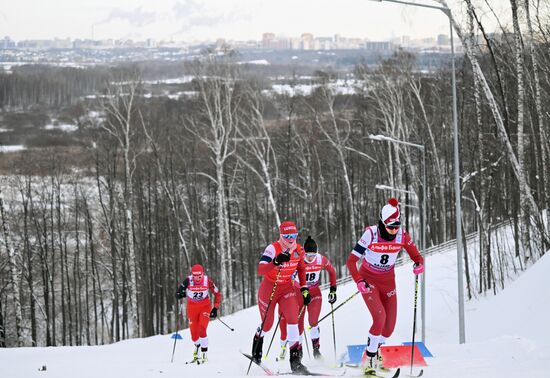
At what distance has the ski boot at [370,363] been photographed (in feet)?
28.7

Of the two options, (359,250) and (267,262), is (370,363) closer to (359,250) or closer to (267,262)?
(359,250)

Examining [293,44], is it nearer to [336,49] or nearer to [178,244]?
[336,49]

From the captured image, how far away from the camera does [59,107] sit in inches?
2210

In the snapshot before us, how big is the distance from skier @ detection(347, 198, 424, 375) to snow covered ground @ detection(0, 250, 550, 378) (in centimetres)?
65

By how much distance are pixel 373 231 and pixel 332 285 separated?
2246 millimetres

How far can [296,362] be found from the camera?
30.3 ft

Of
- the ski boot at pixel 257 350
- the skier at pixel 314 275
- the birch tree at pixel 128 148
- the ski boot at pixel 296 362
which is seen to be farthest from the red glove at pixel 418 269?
the birch tree at pixel 128 148

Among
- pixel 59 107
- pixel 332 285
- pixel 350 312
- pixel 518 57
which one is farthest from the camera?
pixel 59 107

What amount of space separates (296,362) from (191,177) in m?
38.0

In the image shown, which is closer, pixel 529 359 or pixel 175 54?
pixel 529 359

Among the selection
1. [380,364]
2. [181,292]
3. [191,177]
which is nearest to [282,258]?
[380,364]

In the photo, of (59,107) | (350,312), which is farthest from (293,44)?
(350,312)

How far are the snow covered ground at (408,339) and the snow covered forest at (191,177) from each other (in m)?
6.50

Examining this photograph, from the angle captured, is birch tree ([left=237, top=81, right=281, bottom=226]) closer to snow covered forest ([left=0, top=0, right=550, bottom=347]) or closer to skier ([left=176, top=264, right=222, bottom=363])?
snow covered forest ([left=0, top=0, right=550, bottom=347])
